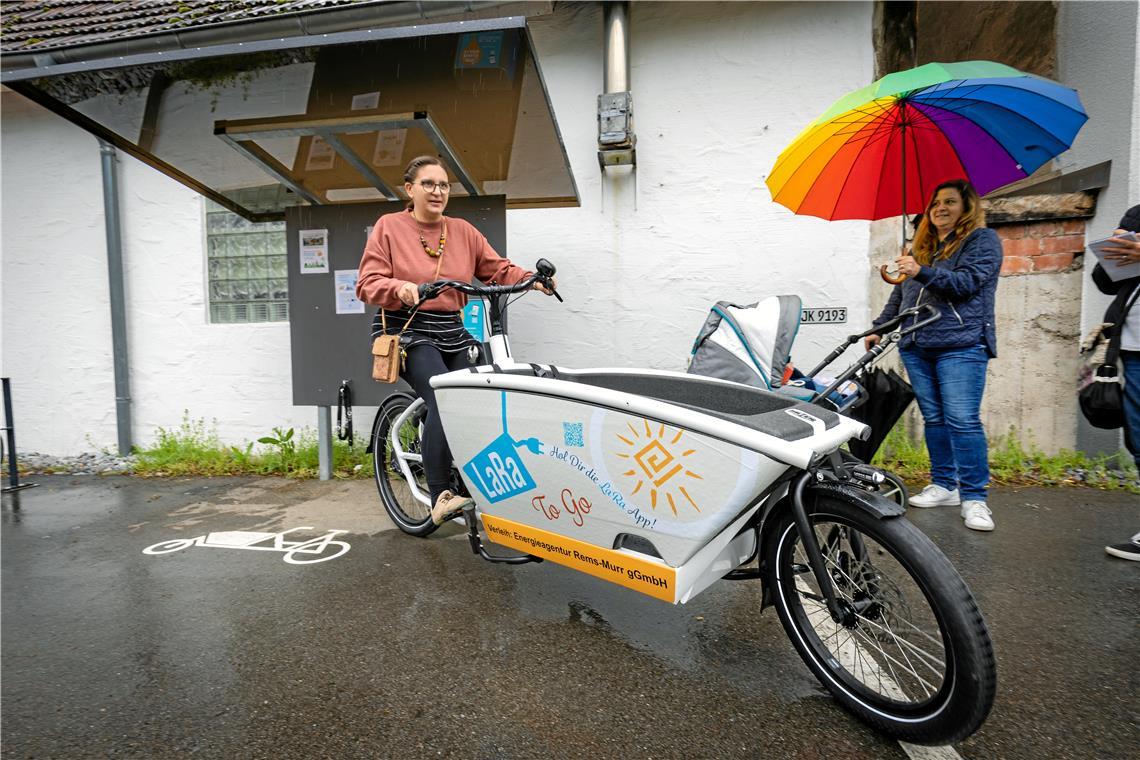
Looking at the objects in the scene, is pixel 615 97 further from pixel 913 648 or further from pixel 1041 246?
pixel 913 648

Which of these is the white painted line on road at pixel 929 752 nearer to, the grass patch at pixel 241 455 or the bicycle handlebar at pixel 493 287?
the bicycle handlebar at pixel 493 287

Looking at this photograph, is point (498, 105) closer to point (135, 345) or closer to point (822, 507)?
point (822, 507)

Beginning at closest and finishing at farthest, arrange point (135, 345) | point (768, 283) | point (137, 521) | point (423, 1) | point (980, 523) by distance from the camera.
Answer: point (980, 523)
point (137, 521)
point (423, 1)
point (768, 283)
point (135, 345)

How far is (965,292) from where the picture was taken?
3.09m

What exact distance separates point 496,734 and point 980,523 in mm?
2935

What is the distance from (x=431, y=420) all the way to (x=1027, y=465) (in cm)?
433

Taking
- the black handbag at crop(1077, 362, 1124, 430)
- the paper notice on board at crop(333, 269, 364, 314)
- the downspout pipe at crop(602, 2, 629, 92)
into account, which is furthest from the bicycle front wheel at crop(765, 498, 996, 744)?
the downspout pipe at crop(602, 2, 629, 92)

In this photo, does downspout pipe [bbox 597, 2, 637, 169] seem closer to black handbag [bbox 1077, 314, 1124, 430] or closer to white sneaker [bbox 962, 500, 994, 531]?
black handbag [bbox 1077, 314, 1124, 430]

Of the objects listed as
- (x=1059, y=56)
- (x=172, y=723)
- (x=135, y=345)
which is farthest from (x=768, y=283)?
(x=135, y=345)

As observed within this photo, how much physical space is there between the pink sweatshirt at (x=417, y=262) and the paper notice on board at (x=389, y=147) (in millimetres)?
1008

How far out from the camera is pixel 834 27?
4.68 metres

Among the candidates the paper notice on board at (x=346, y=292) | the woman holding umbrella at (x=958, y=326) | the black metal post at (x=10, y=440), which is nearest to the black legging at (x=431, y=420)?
the paper notice on board at (x=346, y=292)

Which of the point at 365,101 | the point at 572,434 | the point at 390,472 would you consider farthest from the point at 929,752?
the point at 365,101

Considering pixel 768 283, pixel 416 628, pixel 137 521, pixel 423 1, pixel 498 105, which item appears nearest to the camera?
pixel 416 628
